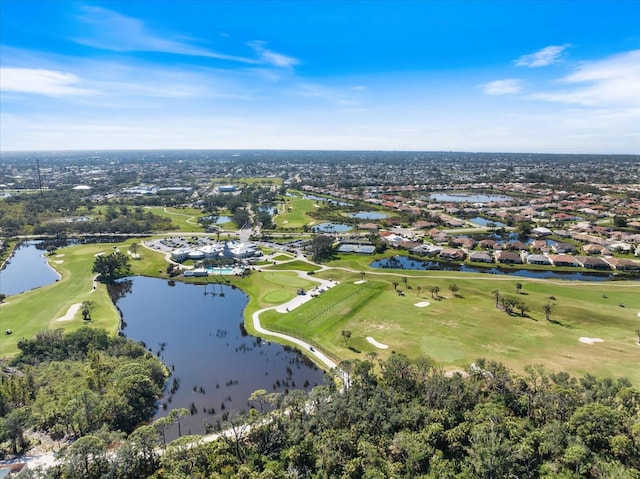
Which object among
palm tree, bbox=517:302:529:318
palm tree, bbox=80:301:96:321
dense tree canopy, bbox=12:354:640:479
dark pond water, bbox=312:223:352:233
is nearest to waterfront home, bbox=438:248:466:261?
palm tree, bbox=517:302:529:318

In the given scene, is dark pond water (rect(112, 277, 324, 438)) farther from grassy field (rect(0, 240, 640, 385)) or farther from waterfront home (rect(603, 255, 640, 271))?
waterfront home (rect(603, 255, 640, 271))

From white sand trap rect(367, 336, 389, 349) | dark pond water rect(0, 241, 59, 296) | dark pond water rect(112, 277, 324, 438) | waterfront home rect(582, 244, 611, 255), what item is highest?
waterfront home rect(582, 244, 611, 255)

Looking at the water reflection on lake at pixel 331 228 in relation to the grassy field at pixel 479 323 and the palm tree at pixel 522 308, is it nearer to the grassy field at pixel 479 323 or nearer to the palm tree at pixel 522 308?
the grassy field at pixel 479 323

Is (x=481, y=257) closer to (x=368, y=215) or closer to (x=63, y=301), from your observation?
(x=368, y=215)

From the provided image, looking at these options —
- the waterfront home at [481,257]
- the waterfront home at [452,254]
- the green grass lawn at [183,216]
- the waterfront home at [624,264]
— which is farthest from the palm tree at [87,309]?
the waterfront home at [624,264]

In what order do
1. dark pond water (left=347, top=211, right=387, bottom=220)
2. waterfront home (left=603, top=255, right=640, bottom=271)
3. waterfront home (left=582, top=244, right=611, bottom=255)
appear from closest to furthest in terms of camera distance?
waterfront home (left=603, top=255, right=640, bottom=271), waterfront home (left=582, top=244, right=611, bottom=255), dark pond water (left=347, top=211, right=387, bottom=220)

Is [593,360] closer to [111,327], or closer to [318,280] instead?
[318,280]
